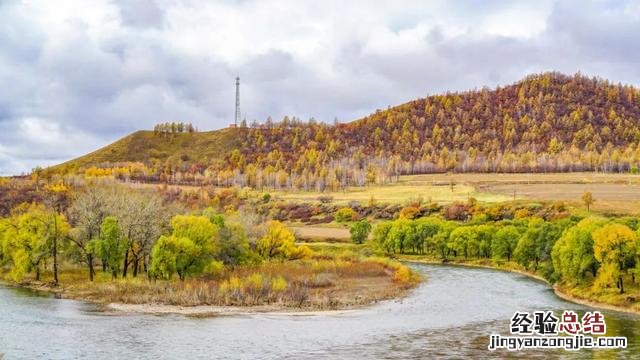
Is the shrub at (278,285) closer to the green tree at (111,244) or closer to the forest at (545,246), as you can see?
the green tree at (111,244)

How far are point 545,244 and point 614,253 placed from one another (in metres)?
31.8

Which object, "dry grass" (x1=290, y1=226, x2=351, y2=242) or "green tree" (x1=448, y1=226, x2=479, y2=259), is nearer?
"green tree" (x1=448, y1=226, x2=479, y2=259)

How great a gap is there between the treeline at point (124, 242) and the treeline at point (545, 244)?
48.6m

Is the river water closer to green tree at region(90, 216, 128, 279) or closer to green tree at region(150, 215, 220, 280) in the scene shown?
green tree at region(90, 216, 128, 279)

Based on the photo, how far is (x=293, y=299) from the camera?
8381cm

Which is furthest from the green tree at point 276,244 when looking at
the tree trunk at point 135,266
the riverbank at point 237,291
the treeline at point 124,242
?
the tree trunk at point 135,266

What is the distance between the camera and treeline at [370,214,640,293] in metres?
87.8

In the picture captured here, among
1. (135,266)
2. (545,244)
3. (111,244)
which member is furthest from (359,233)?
(111,244)

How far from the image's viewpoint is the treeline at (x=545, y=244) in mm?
87750

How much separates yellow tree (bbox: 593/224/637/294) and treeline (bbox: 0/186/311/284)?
52174mm

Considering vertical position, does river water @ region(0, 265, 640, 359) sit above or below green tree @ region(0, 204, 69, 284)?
below

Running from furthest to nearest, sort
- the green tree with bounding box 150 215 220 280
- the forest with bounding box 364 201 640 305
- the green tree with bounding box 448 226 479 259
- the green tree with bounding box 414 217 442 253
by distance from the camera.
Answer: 1. the green tree with bounding box 414 217 442 253
2. the green tree with bounding box 448 226 479 259
3. the green tree with bounding box 150 215 220 280
4. the forest with bounding box 364 201 640 305

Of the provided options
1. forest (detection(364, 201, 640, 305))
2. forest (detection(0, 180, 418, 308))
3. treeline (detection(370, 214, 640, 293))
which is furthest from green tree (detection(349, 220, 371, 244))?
forest (detection(0, 180, 418, 308))

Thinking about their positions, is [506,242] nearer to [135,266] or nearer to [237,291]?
[237,291]
